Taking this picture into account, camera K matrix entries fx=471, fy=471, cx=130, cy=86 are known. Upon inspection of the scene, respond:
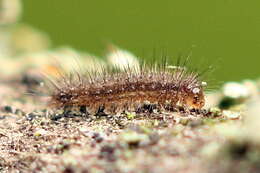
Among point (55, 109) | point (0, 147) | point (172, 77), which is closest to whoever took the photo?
point (0, 147)

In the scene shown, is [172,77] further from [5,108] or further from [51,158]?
[5,108]

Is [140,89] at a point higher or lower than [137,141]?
higher

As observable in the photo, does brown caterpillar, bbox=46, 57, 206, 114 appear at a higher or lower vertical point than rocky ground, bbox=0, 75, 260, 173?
higher

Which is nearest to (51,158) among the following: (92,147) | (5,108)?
(92,147)

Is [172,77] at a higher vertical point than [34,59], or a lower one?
lower

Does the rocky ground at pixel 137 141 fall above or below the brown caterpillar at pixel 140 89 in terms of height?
below

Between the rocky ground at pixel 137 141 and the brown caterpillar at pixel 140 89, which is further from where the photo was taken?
the brown caterpillar at pixel 140 89

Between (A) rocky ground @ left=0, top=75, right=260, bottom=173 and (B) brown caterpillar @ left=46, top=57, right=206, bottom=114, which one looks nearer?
(A) rocky ground @ left=0, top=75, right=260, bottom=173

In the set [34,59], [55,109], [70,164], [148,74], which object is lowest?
[70,164]
